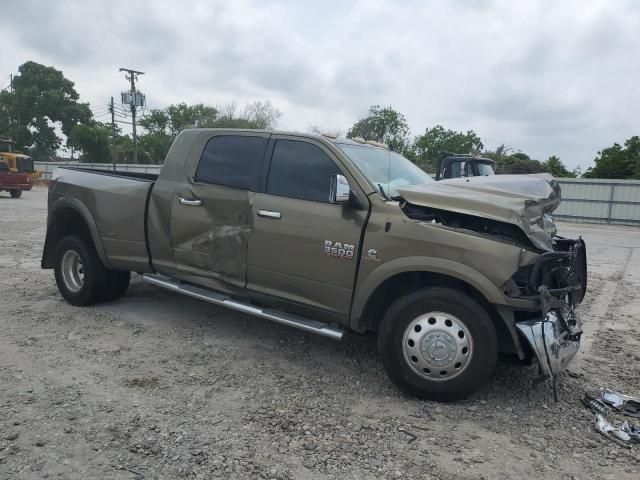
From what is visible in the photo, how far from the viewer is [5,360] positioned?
4.08 meters

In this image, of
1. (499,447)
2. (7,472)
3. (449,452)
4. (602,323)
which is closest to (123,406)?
(7,472)

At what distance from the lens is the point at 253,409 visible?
3436 mm

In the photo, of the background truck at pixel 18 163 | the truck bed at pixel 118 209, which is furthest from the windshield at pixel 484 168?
the background truck at pixel 18 163

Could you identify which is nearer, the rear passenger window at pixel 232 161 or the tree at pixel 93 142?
the rear passenger window at pixel 232 161

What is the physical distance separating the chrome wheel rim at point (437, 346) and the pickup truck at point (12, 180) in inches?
968

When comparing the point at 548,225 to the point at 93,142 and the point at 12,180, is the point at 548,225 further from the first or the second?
the point at 93,142

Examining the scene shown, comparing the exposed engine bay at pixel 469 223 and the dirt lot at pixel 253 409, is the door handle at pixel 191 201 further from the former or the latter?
the exposed engine bay at pixel 469 223

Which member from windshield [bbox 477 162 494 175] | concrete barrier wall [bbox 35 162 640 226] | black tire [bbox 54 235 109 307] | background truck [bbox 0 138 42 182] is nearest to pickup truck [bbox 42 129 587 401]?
A: black tire [bbox 54 235 109 307]

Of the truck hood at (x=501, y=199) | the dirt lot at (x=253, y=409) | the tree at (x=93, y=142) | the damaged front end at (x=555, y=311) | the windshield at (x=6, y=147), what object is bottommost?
the dirt lot at (x=253, y=409)

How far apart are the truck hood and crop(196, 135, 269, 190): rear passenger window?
1.39m

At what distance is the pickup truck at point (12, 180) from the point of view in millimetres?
22984

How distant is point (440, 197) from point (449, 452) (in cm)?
165

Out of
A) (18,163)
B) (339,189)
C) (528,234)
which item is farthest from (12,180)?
(528,234)

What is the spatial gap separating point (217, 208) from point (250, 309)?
94cm
